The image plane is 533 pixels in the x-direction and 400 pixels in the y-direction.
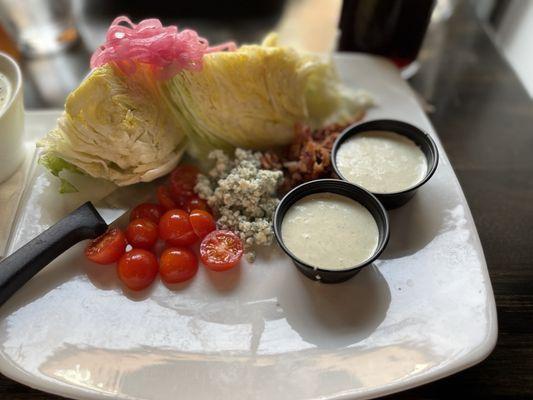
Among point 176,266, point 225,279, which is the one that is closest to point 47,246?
point 176,266

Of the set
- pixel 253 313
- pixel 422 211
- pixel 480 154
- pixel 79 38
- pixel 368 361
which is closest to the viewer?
pixel 368 361

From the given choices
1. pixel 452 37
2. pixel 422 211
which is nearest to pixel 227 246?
pixel 422 211

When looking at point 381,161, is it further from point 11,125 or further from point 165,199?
point 11,125

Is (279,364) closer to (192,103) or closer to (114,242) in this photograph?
(114,242)

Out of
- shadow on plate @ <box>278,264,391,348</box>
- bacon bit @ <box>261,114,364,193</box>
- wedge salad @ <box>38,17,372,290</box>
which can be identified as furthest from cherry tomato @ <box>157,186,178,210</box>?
shadow on plate @ <box>278,264,391,348</box>

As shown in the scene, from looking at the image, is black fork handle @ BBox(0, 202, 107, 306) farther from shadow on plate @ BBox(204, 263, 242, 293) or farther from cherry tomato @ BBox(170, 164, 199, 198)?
shadow on plate @ BBox(204, 263, 242, 293)

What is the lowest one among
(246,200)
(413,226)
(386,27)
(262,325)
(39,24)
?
(262,325)
